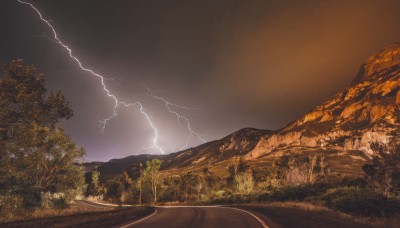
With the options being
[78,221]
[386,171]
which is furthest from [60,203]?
[386,171]

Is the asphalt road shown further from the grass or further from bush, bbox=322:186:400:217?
bush, bbox=322:186:400:217

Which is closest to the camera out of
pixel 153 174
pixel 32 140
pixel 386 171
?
pixel 32 140

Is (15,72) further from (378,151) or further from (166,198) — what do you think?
(166,198)

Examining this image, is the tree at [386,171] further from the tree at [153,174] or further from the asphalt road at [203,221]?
the tree at [153,174]

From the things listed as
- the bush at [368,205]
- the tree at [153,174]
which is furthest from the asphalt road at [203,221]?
the tree at [153,174]

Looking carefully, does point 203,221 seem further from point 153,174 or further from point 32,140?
point 153,174

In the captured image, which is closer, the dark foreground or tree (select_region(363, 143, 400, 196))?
the dark foreground

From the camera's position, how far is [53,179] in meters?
32.7

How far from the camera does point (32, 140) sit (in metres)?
30.5

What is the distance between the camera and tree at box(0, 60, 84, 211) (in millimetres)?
30203

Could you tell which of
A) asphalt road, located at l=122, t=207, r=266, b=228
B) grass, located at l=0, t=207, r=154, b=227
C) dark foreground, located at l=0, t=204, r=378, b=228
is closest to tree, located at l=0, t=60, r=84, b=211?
grass, located at l=0, t=207, r=154, b=227

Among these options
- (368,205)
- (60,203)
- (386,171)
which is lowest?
(368,205)

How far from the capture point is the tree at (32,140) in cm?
3020

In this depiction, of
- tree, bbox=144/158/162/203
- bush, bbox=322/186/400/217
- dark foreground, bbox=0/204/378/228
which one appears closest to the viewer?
dark foreground, bbox=0/204/378/228
